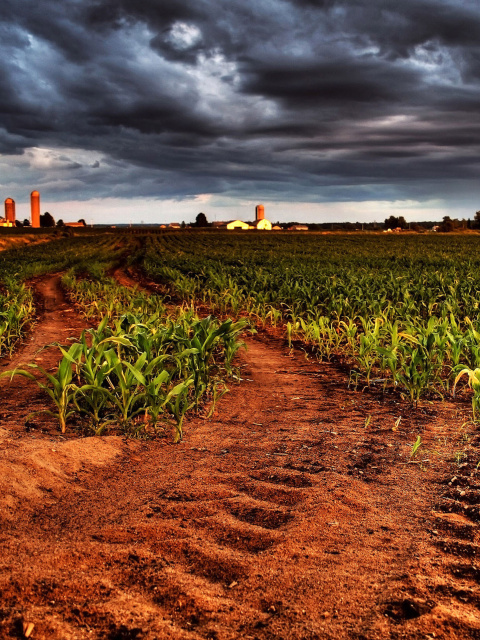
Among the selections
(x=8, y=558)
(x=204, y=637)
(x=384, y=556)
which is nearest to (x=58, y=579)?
(x=8, y=558)

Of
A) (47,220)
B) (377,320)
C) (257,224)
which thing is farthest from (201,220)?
(377,320)

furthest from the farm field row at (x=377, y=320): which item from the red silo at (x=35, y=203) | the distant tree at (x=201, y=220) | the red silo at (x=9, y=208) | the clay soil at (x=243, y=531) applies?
the red silo at (x=35, y=203)

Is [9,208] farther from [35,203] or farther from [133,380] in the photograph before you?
[133,380]

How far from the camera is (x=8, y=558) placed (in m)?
2.19

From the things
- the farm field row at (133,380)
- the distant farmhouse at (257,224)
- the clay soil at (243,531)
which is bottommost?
the clay soil at (243,531)

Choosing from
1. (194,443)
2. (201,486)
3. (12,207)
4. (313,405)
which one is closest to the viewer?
(201,486)

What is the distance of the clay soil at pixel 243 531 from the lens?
6.34ft

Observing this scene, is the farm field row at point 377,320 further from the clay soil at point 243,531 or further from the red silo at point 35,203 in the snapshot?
the red silo at point 35,203

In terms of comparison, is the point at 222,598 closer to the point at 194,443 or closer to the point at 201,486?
the point at 201,486

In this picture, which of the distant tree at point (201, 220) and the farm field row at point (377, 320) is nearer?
the farm field row at point (377, 320)

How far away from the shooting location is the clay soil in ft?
6.34

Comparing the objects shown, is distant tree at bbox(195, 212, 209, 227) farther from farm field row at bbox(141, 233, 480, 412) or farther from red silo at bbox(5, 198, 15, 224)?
farm field row at bbox(141, 233, 480, 412)

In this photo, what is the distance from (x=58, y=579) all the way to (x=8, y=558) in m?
0.27

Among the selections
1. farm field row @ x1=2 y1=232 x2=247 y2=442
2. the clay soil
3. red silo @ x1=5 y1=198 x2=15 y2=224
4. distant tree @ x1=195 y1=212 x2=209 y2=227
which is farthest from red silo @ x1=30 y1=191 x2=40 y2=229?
the clay soil
